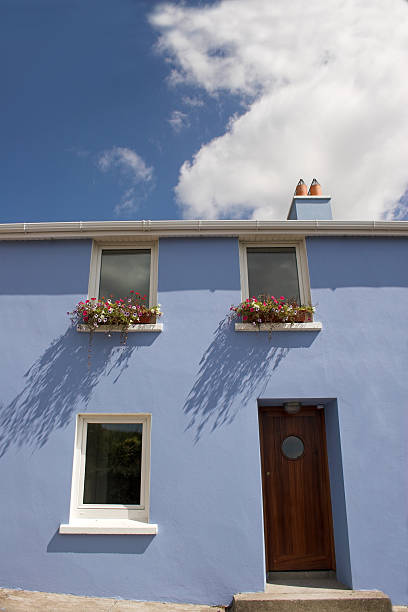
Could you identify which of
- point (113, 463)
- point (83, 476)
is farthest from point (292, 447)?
point (83, 476)

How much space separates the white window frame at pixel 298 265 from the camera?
657 centimetres

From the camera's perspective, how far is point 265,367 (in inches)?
238

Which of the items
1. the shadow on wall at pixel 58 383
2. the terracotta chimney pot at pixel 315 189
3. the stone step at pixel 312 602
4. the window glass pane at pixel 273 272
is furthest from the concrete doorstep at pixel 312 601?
the terracotta chimney pot at pixel 315 189

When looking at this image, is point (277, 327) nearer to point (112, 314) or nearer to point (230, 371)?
point (230, 371)

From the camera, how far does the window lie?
18.5 ft

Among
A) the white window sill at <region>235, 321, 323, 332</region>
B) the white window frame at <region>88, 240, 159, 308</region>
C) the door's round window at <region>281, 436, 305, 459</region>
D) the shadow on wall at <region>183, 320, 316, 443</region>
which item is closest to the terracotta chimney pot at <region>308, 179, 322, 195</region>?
the white window sill at <region>235, 321, 323, 332</region>

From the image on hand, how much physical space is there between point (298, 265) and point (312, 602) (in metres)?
4.50

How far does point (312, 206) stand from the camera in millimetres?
7367

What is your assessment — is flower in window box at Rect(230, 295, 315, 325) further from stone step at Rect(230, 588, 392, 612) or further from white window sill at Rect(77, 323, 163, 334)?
stone step at Rect(230, 588, 392, 612)

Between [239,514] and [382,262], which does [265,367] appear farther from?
[382,262]

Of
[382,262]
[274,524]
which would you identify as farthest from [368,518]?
[382,262]

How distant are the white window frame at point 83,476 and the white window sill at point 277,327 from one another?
1.82 metres

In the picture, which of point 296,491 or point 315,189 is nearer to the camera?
point 296,491

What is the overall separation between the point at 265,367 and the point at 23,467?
11.6 ft
